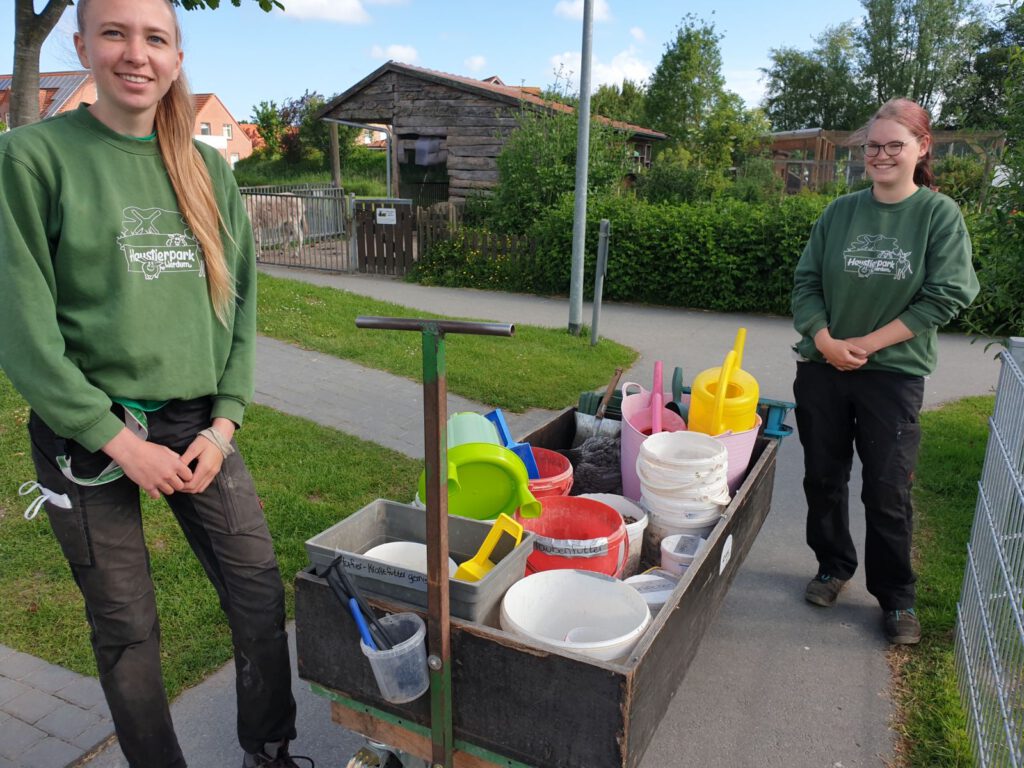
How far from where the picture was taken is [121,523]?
2084 mm

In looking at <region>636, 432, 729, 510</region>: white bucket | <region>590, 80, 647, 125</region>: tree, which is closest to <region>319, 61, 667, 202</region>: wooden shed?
<region>636, 432, 729, 510</region>: white bucket

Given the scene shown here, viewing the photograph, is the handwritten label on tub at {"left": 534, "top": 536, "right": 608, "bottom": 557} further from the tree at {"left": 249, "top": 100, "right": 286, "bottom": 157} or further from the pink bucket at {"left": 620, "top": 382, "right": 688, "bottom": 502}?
the tree at {"left": 249, "top": 100, "right": 286, "bottom": 157}

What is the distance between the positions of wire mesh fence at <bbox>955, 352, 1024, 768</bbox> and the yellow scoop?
143 centimetres

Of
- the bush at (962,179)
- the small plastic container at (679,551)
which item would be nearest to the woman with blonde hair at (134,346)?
the small plastic container at (679,551)

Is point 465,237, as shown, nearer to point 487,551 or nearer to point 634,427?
point 634,427

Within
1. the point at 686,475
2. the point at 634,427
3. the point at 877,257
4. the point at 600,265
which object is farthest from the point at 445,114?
the point at 686,475

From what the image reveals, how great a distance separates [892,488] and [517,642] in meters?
2.10

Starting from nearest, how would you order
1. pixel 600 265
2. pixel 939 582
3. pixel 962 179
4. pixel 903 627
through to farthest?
pixel 903 627 < pixel 939 582 < pixel 600 265 < pixel 962 179

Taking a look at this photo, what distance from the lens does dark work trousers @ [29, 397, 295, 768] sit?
203 cm

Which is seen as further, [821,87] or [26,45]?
[821,87]

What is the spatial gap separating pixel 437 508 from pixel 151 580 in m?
1.02

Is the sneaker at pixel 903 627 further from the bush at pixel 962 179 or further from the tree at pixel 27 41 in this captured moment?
the tree at pixel 27 41

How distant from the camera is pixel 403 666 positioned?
192cm

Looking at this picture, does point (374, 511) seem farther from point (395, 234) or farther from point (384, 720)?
point (395, 234)
